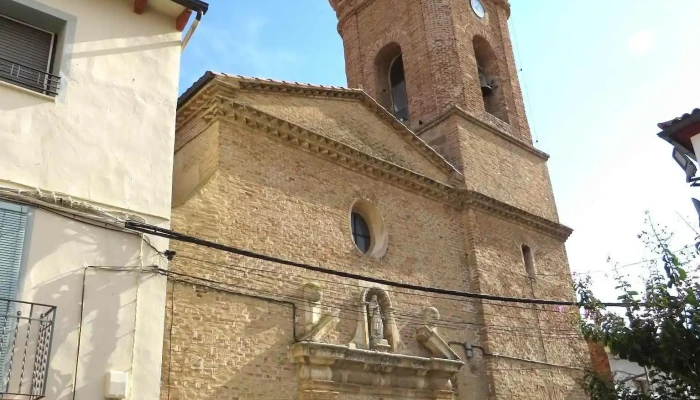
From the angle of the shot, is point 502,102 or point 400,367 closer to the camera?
point 400,367

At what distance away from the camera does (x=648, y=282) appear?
8.98 metres

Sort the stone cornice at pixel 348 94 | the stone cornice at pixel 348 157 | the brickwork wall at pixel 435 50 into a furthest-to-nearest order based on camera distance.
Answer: the brickwork wall at pixel 435 50, the stone cornice at pixel 348 94, the stone cornice at pixel 348 157

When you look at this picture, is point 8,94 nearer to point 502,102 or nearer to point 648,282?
point 648,282

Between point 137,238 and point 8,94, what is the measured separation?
6.48 feet

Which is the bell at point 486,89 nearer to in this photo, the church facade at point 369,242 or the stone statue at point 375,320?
the church facade at point 369,242

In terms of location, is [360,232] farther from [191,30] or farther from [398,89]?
[398,89]

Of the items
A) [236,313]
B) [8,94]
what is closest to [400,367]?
[236,313]

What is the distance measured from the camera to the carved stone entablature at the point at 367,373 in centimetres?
954

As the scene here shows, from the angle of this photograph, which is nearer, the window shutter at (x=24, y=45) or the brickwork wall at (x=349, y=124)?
the window shutter at (x=24, y=45)

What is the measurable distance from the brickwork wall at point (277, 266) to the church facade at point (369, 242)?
0.03 meters

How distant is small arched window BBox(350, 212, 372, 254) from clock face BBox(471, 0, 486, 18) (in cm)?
885

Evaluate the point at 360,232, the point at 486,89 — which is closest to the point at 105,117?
the point at 360,232

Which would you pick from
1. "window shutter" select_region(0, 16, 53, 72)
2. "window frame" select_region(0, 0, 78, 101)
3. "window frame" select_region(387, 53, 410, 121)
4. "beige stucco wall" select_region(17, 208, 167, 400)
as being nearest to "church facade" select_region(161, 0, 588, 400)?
"window frame" select_region(387, 53, 410, 121)

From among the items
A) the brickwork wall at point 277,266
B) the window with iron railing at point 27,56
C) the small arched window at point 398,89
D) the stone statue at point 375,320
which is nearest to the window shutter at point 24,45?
the window with iron railing at point 27,56
